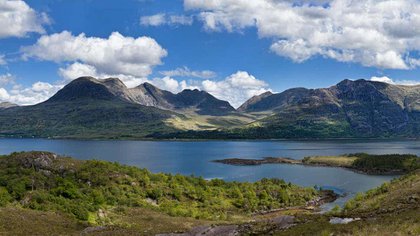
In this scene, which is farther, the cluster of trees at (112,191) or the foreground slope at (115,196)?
the cluster of trees at (112,191)

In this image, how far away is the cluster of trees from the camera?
244ft

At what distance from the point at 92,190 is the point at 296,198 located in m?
69.3

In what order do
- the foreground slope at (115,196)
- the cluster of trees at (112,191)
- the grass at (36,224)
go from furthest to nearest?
the cluster of trees at (112,191)
the foreground slope at (115,196)
the grass at (36,224)

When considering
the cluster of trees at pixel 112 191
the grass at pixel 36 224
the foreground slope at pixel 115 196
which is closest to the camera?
the grass at pixel 36 224

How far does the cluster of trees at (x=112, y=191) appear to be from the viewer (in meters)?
74.5

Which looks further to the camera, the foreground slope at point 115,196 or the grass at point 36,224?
the foreground slope at point 115,196

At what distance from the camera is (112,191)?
91.2 m

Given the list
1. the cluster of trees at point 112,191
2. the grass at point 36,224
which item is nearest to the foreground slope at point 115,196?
the cluster of trees at point 112,191

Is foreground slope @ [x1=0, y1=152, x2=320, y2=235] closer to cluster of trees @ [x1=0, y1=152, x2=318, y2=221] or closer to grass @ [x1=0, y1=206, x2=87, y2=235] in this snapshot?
cluster of trees @ [x1=0, y1=152, x2=318, y2=221]

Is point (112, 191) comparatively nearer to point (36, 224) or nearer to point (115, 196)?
point (115, 196)

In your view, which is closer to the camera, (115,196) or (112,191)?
(115,196)

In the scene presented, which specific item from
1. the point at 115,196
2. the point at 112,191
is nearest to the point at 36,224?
the point at 115,196

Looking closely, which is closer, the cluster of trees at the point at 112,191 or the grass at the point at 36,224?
the grass at the point at 36,224

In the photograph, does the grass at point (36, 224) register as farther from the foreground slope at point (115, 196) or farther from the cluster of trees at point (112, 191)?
the cluster of trees at point (112, 191)
